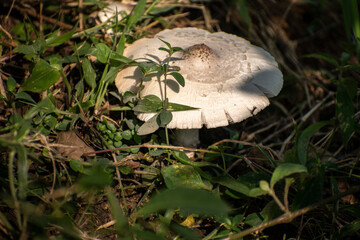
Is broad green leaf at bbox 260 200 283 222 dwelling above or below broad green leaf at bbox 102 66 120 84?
below

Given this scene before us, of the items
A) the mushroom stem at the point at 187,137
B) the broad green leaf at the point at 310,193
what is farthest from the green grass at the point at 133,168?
the mushroom stem at the point at 187,137

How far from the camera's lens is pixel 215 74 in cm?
194

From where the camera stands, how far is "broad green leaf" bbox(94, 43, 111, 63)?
2013 millimetres

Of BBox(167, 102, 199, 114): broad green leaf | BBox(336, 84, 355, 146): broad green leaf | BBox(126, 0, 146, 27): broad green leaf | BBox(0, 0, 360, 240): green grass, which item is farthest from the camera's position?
BBox(126, 0, 146, 27): broad green leaf

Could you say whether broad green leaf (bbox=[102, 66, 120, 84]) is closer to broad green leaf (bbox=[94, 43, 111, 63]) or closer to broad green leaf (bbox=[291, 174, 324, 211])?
broad green leaf (bbox=[94, 43, 111, 63])

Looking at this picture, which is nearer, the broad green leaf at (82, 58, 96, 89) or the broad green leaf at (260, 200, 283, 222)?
the broad green leaf at (260, 200, 283, 222)

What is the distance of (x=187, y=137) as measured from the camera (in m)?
2.20

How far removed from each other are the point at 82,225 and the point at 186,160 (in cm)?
69

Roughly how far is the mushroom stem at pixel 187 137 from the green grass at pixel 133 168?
135mm

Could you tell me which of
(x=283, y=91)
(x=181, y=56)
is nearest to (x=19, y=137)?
(x=181, y=56)

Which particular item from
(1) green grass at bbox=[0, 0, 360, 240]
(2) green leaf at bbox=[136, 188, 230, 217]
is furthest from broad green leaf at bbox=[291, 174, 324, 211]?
(2) green leaf at bbox=[136, 188, 230, 217]

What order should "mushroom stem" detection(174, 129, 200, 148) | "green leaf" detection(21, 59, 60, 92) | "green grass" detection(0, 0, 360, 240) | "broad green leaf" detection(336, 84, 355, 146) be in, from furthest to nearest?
"mushroom stem" detection(174, 129, 200, 148)
"green leaf" detection(21, 59, 60, 92)
"broad green leaf" detection(336, 84, 355, 146)
"green grass" detection(0, 0, 360, 240)

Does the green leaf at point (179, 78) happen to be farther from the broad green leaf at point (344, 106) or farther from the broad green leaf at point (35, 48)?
the broad green leaf at point (35, 48)

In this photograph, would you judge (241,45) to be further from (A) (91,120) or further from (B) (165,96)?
(A) (91,120)
